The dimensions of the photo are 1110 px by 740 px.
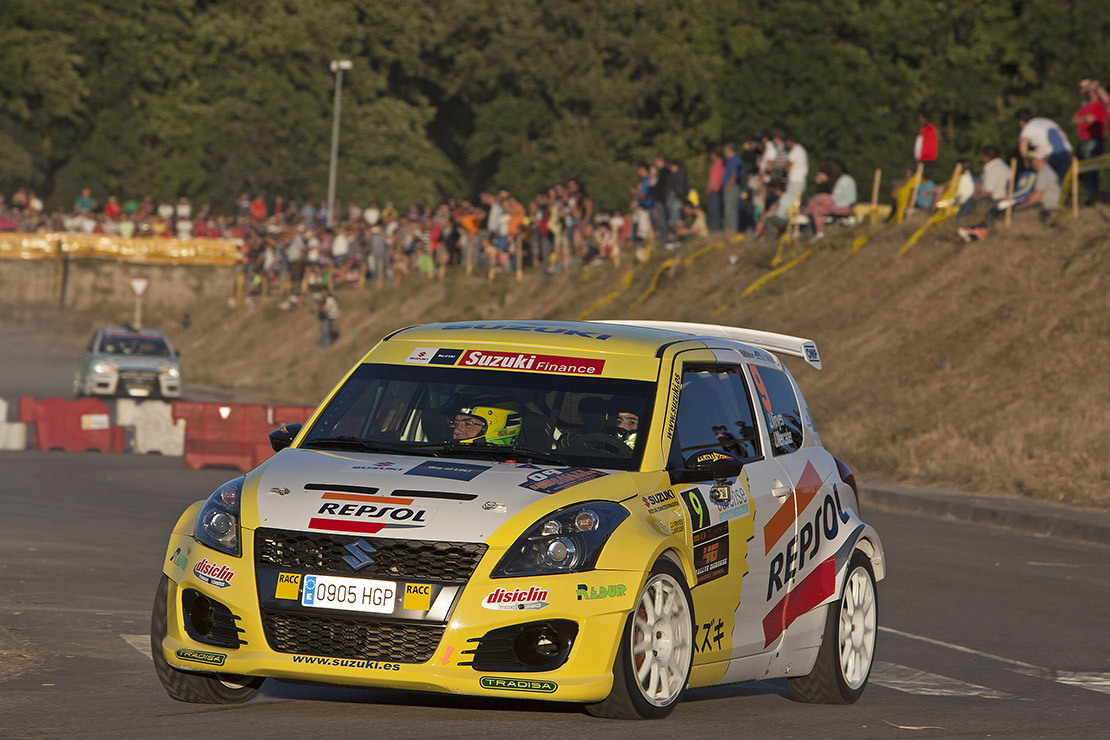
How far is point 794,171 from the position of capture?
1241 inches

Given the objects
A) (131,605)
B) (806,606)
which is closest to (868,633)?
(806,606)

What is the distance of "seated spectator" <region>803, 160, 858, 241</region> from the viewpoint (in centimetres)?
3186

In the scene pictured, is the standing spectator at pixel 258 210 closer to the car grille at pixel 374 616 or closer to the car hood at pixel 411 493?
the car hood at pixel 411 493

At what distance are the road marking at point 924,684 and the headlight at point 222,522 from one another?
12.3 feet

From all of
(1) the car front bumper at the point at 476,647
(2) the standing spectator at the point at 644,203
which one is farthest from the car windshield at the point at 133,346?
(1) the car front bumper at the point at 476,647

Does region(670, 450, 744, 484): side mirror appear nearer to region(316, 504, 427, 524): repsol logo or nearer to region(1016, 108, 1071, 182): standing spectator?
region(316, 504, 427, 524): repsol logo

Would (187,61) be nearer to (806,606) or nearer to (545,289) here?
(545,289)

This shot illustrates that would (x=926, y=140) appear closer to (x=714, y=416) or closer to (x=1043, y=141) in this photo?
(x=1043, y=141)

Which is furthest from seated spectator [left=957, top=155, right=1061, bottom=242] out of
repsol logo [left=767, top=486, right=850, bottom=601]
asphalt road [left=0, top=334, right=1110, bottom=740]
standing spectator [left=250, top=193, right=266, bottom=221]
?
standing spectator [left=250, top=193, right=266, bottom=221]

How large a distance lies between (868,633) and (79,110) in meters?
79.6

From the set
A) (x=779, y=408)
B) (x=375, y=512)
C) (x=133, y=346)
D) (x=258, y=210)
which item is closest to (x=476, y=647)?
(x=375, y=512)

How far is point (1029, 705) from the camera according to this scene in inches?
343

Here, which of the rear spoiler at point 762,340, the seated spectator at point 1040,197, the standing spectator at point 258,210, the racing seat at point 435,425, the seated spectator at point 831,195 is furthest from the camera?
the standing spectator at point 258,210

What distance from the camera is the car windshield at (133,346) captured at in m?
39.9
